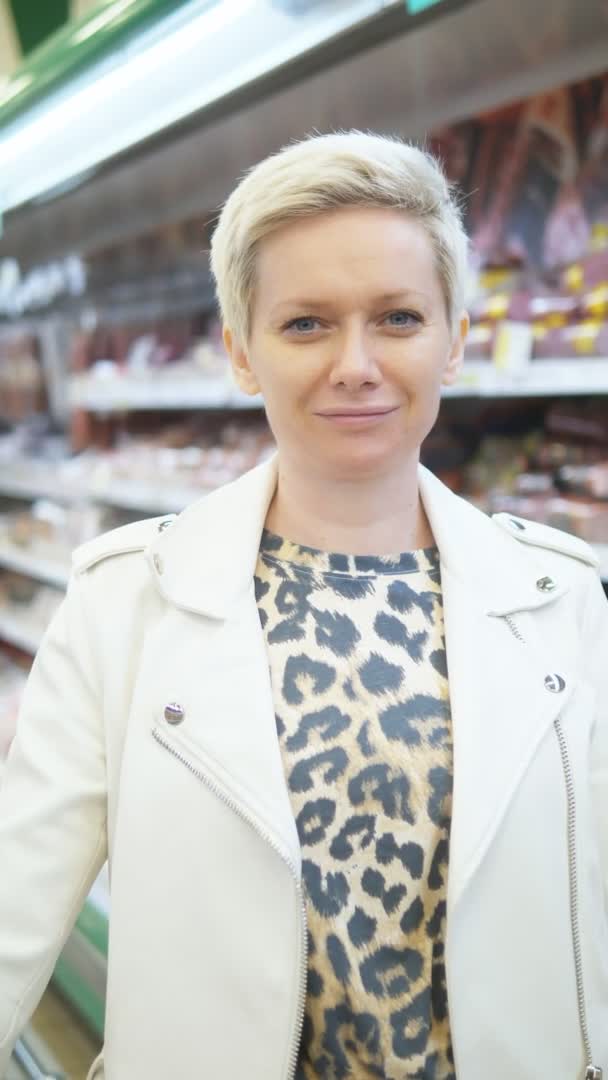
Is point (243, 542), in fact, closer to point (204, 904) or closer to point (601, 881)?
point (204, 904)

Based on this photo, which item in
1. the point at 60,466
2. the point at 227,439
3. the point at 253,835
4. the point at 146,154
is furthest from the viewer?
the point at 60,466

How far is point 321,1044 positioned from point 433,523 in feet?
2.00

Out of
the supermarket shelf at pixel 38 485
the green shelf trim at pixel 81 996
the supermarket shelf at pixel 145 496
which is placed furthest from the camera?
the supermarket shelf at pixel 38 485

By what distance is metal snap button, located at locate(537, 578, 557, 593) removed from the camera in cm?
108

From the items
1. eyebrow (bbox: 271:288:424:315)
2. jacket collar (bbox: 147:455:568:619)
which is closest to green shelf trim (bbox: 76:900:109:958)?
jacket collar (bbox: 147:455:568:619)

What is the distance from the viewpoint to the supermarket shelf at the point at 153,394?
2.62m

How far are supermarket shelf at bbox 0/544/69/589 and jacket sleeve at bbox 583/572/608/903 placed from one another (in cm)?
247

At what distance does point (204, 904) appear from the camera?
3.14ft

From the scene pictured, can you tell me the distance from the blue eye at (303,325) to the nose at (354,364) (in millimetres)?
40

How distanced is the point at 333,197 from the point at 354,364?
175 millimetres

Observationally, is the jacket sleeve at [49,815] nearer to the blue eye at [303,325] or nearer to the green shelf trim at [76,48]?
the blue eye at [303,325]

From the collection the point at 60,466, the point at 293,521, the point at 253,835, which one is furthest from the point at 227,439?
the point at 253,835

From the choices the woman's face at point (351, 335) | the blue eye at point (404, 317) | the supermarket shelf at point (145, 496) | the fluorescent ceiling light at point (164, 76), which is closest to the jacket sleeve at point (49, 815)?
the woman's face at point (351, 335)

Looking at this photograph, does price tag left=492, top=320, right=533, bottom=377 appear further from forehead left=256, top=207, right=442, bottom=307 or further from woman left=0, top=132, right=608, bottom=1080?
forehead left=256, top=207, right=442, bottom=307
